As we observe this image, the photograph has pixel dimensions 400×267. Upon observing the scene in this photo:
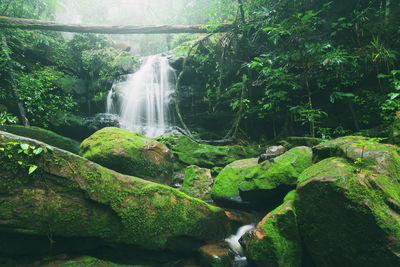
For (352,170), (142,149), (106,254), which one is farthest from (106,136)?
(352,170)

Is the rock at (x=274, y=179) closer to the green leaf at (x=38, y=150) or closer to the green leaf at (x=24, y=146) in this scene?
the green leaf at (x=38, y=150)

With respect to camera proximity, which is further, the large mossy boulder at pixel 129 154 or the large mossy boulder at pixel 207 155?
the large mossy boulder at pixel 207 155

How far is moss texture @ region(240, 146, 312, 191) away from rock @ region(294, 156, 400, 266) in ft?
2.67

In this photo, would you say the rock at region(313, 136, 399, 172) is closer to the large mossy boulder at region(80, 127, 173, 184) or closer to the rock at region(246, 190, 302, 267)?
the rock at region(246, 190, 302, 267)

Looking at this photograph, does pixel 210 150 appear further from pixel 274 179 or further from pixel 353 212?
pixel 353 212

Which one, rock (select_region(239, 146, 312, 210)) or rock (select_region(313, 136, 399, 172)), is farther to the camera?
rock (select_region(239, 146, 312, 210))

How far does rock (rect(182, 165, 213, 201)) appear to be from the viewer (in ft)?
16.1

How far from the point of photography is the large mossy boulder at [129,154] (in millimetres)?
4289

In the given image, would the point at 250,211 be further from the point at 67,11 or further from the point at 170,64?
the point at 67,11

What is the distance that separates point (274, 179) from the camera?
11.5 feet

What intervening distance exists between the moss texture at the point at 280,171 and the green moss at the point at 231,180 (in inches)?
16.8

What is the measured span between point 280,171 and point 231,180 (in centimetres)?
116

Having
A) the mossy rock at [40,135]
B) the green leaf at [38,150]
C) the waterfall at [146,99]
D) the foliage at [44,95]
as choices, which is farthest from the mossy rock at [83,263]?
the foliage at [44,95]

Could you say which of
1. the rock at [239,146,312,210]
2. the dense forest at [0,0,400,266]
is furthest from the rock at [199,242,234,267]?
the rock at [239,146,312,210]
